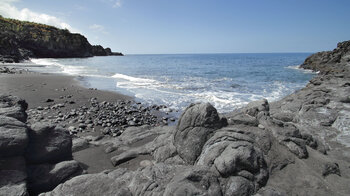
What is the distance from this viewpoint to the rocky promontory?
4910 millimetres

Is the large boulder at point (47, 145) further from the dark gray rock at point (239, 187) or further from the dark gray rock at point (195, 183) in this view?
the dark gray rock at point (239, 187)

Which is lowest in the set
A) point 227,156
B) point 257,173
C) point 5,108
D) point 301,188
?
point 301,188

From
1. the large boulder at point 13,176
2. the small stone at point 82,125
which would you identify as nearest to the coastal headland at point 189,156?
the large boulder at point 13,176

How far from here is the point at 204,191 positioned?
4.39 meters

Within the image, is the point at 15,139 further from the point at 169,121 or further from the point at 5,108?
→ the point at 169,121

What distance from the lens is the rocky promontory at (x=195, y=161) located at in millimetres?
4910

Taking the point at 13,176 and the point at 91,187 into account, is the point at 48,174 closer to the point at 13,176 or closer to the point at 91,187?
the point at 13,176

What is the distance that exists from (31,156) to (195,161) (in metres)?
5.46

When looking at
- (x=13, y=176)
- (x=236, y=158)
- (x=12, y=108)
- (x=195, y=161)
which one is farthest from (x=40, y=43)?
(x=236, y=158)

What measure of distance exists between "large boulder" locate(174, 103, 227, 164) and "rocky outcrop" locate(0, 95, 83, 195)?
146 inches

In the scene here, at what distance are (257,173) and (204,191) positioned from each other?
1.74 m

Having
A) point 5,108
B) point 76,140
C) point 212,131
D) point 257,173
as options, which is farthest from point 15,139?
point 257,173

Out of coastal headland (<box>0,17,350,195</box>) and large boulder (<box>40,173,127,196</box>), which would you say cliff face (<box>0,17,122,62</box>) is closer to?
coastal headland (<box>0,17,350,195</box>)

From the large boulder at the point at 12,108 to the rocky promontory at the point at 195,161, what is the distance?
3 cm
